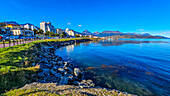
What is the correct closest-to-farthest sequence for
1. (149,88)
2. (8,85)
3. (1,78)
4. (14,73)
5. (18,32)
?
(8,85) < (1,78) < (14,73) < (149,88) < (18,32)

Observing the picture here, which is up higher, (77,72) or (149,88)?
(77,72)

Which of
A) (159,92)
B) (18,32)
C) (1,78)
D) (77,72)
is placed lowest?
(159,92)

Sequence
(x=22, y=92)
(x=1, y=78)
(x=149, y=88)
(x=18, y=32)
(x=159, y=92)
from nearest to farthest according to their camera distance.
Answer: (x=22, y=92), (x=1, y=78), (x=159, y=92), (x=149, y=88), (x=18, y=32)

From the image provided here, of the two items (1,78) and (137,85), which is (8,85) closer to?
(1,78)

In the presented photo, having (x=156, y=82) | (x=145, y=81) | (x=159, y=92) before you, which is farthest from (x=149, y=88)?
(x=156, y=82)

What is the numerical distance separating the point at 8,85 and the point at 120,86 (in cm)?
1021

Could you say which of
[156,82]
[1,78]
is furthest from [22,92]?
[156,82]

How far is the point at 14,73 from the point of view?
20.8 feet

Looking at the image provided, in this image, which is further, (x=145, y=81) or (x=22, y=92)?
(x=145, y=81)

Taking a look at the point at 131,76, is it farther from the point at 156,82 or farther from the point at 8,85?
the point at 8,85

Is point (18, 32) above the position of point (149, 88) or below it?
above

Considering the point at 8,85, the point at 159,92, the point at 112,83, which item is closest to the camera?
the point at 8,85

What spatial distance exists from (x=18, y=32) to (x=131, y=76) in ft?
350

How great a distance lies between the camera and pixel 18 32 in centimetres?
8031
